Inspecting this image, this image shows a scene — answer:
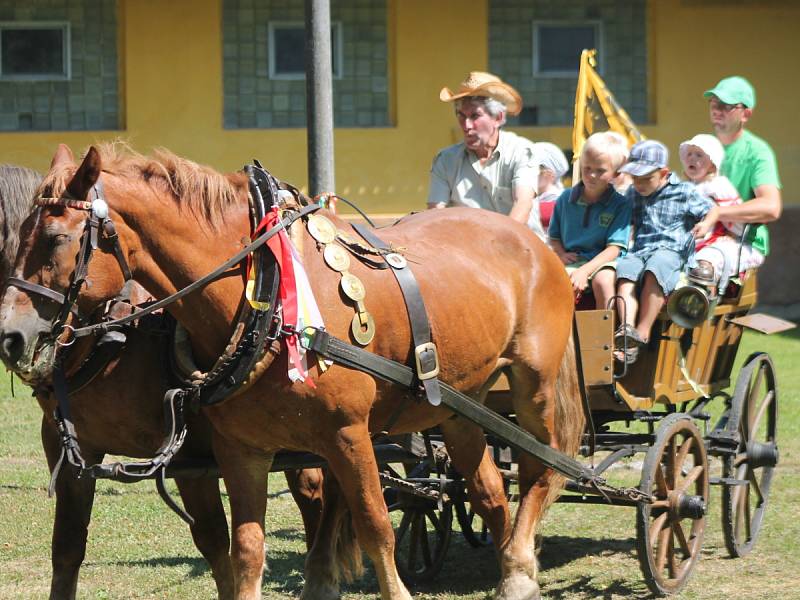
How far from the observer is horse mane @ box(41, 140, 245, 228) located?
4.30 metres

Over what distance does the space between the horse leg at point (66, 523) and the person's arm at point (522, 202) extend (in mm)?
2330

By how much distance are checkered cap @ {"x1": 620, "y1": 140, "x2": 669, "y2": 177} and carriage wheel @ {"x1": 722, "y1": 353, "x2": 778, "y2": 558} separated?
4.21 ft

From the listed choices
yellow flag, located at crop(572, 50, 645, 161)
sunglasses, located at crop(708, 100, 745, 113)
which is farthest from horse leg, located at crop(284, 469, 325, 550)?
sunglasses, located at crop(708, 100, 745, 113)

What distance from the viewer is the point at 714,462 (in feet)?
28.4

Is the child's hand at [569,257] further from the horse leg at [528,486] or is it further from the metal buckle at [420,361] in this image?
the metal buckle at [420,361]

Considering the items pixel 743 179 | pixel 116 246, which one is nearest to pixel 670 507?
pixel 743 179

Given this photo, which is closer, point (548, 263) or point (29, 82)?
point (548, 263)

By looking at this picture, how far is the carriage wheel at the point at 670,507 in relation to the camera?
5.68 metres

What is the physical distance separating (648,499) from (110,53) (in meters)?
10.3

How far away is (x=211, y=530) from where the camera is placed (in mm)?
5121

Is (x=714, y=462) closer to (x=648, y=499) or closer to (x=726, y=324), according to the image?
(x=726, y=324)

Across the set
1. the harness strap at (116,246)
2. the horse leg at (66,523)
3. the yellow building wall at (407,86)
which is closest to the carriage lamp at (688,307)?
the horse leg at (66,523)

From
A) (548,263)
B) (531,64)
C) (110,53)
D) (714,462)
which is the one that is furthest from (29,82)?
(548,263)

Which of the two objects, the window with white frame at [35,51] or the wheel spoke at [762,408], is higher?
the window with white frame at [35,51]
